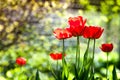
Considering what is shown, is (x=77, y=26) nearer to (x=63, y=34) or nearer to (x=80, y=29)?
(x=80, y=29)

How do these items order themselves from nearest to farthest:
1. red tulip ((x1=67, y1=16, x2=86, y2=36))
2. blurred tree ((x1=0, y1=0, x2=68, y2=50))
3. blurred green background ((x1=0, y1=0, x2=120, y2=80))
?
red tulip ((x1=67, y1=16, x2=86, y2=36))
blurred green background ((x1=0, y1=0, x2=120, y2=80))
blurred tree ((x1=0, y1=0, x2=68, y2=50))

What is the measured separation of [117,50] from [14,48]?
303 cm

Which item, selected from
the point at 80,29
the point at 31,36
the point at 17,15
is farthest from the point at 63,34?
the point at 31,36

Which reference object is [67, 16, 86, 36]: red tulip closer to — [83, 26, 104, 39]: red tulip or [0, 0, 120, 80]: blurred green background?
[83, 26, 104, 39]: red tulip

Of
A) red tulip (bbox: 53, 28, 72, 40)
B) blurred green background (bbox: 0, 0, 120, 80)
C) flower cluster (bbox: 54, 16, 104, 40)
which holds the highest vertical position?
flower cluster (bbox: 54, 16, 104, 40)

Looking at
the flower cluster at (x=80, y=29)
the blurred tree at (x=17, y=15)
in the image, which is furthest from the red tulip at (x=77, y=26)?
the blurred tree at (x=17, y=15)

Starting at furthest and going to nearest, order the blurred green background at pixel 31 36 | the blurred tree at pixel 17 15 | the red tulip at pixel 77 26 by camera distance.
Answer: the blurred tree at pixel 17 15
the blurred green background at pixel 31 36
the red tulip at pixel 77 26

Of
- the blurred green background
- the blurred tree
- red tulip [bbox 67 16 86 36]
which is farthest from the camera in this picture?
the blurred tree

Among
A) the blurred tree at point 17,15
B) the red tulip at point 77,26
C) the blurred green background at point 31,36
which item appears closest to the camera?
the red tulip at point 77,26

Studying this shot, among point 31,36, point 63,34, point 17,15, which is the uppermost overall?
point 63,34

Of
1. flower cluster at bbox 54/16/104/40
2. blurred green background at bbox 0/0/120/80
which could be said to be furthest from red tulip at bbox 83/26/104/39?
blurred green background at bbox 0/0/120/80

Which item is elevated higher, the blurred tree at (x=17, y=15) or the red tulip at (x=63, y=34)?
the red tulip at (x=63, y=34)

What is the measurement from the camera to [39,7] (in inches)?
215

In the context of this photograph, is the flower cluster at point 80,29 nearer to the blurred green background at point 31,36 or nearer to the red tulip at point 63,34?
the red tulip at point 63,34
